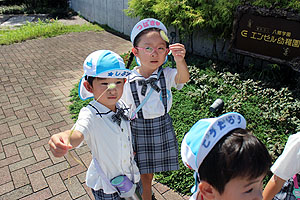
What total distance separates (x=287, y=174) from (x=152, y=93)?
1135 millimetres

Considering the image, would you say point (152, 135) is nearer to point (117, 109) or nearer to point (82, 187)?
point (117, 109)

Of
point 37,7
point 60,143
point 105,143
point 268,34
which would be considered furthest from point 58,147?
point 37,7

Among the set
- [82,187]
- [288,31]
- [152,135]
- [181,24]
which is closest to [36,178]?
[82,187]

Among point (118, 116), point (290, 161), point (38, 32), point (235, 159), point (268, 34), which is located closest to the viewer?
point (235, 159)

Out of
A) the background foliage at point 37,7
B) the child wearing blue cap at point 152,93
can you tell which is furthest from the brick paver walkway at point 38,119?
the background foliage at point 37,7

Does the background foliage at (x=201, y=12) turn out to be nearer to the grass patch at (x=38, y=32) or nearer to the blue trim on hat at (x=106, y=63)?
the blue trim on hat at (x=106, y=63)

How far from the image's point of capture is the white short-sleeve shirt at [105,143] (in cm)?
165

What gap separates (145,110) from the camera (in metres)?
2.12

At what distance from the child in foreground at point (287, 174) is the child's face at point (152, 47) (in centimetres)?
111

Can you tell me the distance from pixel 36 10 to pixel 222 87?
595 inches

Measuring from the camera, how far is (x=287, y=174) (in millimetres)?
1552

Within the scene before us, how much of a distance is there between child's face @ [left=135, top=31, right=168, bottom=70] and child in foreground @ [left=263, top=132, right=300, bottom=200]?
3.63ft

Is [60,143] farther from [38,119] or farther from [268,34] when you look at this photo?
[268,34]

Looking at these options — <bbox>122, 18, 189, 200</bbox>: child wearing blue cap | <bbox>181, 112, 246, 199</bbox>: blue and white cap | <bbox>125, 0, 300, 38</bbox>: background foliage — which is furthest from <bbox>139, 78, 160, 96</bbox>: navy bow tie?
<bbox>125, 0, 300, 38</bbox>: background foliage
